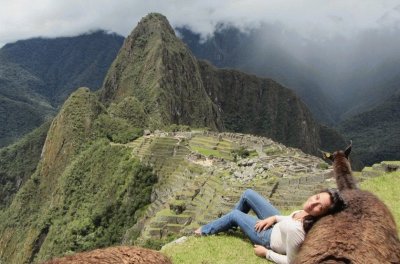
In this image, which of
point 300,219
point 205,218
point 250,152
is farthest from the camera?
point 250,152

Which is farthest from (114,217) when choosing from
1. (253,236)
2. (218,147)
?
(253,236)

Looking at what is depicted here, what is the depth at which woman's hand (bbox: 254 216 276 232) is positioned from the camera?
8516 mm

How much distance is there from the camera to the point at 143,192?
50219 millimetres

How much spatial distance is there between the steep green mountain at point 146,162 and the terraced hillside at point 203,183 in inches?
4.5

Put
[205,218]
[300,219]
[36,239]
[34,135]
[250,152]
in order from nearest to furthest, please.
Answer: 1. [300,219]
2. [205,218]
3. [250,152]
4. [36,239]
5. [34,135]

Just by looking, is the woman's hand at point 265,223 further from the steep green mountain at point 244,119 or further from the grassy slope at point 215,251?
the steep green mountain at point 244,119

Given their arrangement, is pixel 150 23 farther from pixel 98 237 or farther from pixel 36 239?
pixel 98 237

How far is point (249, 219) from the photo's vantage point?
369 inches

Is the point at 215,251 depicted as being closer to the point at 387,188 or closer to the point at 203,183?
the point at 387,188

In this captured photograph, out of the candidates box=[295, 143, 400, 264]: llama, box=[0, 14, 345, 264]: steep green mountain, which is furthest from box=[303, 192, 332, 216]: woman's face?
box=[0, 14, 345, 264]: steep green mountain


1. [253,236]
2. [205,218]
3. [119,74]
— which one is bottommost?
[205,218]

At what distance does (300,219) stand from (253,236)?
8.21 feet

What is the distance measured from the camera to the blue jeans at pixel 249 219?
904 cm

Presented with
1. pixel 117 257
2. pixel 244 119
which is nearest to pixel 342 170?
pixel 117 257
